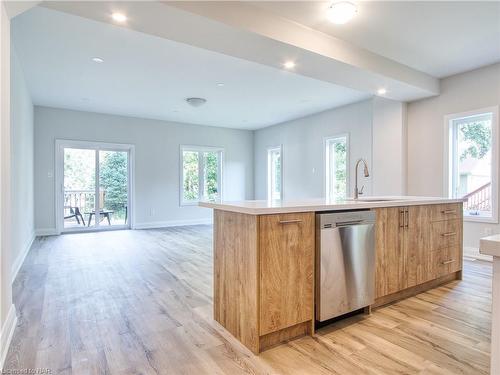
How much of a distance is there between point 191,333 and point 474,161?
467cm

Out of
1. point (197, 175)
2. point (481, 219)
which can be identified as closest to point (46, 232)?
point (197, 175)

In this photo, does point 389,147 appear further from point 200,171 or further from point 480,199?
point 200,171

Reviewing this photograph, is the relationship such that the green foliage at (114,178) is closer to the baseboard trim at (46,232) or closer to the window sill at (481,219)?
the baseboard trim at (46,232)

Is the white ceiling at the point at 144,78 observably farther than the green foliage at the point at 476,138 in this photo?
No

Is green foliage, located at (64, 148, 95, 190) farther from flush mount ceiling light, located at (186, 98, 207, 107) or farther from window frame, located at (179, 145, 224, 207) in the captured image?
flush mount ceiling light, located at (186, 98, 207, 107)

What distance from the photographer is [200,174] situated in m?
8.28

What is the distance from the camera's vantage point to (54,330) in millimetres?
2133

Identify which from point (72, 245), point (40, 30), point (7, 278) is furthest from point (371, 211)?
point (72, 245)

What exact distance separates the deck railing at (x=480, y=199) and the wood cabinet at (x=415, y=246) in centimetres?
153

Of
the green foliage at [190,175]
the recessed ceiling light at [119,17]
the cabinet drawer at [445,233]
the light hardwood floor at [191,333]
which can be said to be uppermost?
the recessed ceiling light at [119,17]

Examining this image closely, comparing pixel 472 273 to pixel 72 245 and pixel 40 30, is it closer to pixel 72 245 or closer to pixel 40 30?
pixel 40 30

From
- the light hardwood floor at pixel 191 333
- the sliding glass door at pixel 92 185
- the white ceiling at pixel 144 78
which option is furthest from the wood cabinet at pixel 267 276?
the sliding glass door at pixel 92 185

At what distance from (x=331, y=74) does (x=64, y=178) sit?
19.7ft

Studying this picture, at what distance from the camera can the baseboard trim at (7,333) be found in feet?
5.73
